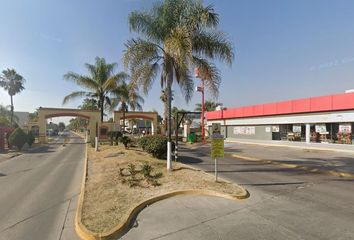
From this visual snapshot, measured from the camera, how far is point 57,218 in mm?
6805

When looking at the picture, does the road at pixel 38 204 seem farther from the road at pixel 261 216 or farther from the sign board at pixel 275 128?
the sign board at pixel 275 128

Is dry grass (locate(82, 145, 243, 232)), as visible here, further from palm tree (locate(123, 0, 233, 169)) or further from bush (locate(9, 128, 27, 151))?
bush (locate(9, 128, 27, 151))

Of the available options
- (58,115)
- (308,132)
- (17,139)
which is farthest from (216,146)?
(58,115)

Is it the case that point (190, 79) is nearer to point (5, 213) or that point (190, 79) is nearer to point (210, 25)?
point (210, 25)

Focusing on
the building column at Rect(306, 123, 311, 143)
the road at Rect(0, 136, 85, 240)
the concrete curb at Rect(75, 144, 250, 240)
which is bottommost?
the road at Rect(0, 136, 85, 240)

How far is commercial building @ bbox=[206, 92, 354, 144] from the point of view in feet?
70.0

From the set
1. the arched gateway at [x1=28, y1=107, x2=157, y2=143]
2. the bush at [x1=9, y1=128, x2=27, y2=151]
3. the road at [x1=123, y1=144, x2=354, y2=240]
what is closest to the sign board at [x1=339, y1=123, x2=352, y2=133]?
the road at [x1=123, y1=144, x2=354, y2=240]

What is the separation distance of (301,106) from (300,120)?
4.61ft

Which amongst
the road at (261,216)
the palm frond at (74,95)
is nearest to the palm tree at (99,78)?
the palm frond at (74,95)

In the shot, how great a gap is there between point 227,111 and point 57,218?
109 ft

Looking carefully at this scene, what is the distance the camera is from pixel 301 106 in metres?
25.1

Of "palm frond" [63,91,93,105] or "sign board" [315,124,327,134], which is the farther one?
"palm frond" [63,91,93,105]

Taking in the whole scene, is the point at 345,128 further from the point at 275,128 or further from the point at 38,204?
the point at 38,204

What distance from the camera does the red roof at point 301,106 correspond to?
21038mm
